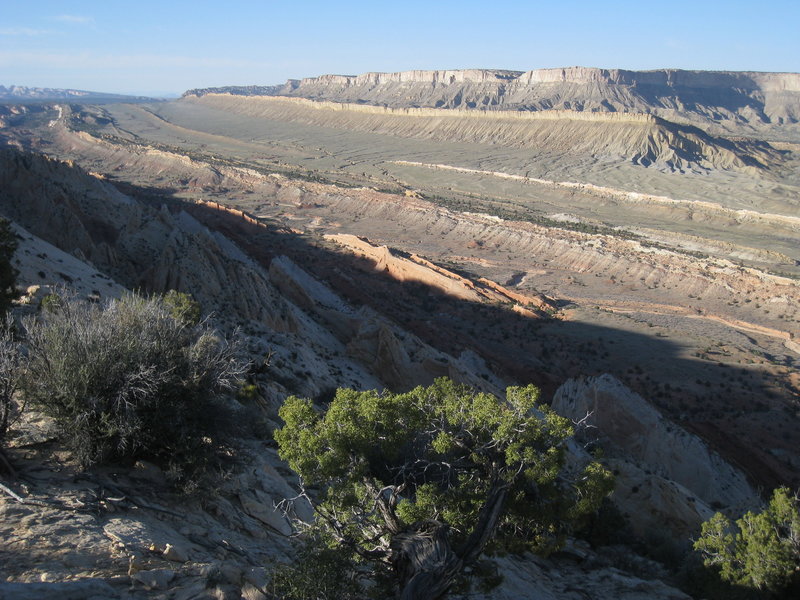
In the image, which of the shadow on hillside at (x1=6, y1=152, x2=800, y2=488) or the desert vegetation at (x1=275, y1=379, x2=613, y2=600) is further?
the shadow on hillside at (x1=6, y1=152, x2=800, y2=488)

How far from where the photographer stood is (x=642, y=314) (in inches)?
1549

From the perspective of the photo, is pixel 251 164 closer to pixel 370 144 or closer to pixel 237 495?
pixel 370 144

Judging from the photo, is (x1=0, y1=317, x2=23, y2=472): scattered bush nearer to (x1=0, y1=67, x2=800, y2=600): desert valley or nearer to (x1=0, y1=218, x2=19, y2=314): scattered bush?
(x1=0, y1=67, x2=800, y2=600): desert valley

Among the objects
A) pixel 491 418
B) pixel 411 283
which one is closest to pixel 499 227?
pixel 411 283

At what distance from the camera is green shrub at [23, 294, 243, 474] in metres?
7.82

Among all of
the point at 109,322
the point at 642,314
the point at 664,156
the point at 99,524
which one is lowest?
the point at 642,314

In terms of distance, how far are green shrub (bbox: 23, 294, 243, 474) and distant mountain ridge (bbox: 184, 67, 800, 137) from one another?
149 m

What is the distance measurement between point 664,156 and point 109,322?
103940 millimetres

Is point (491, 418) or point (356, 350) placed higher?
point (491, 418)

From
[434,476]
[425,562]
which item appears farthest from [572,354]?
[425,562]

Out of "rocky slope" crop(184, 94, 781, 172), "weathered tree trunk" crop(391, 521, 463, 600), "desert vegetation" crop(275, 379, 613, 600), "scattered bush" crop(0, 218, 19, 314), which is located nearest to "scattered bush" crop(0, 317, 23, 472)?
"desert vegetation" crop(275, 379, 613, 600)

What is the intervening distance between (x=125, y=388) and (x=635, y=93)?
177m

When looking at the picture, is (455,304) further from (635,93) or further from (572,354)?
(635,93)

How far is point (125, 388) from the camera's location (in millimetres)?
7941
